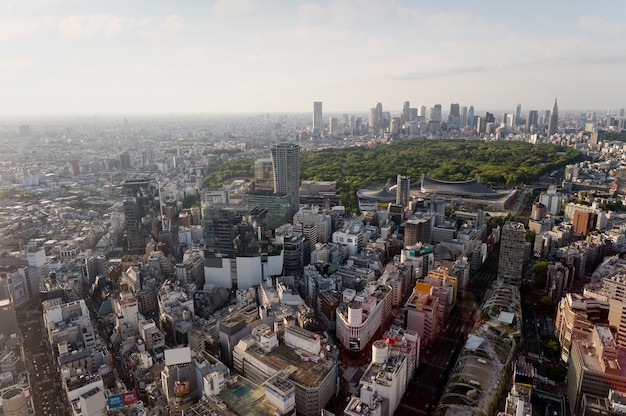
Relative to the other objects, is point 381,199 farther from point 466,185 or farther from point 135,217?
point 135,217

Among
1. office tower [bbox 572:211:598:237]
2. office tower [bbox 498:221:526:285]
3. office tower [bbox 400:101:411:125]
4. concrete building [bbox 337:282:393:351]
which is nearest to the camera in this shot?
concrete building [bbox 337:282:393:351]

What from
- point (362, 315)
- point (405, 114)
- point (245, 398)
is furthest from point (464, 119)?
point (245, 398)

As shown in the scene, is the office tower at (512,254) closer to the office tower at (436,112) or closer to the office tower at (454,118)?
the office tower at (454,118)

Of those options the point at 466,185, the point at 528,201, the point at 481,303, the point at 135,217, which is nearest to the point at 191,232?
the point at 135,217

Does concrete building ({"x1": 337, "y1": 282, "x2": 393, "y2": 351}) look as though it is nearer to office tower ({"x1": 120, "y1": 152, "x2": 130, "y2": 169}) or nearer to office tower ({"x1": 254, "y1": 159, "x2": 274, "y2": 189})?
office tower ({"x1": 254, "y1": 159, "x2": 274, "y2": 189})

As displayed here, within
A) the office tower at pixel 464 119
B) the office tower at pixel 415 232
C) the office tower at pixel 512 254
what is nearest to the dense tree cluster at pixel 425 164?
the office tower at pixel 415 232

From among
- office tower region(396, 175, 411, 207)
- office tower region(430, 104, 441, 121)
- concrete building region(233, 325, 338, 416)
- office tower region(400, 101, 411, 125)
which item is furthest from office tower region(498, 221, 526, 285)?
office tower region(430, 104, 441, 121)

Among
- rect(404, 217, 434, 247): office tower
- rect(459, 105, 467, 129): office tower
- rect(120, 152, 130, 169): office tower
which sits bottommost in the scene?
rect(404, 217, 434, 247): office tower

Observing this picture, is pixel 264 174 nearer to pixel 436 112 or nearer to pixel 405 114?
pixel 405 114
